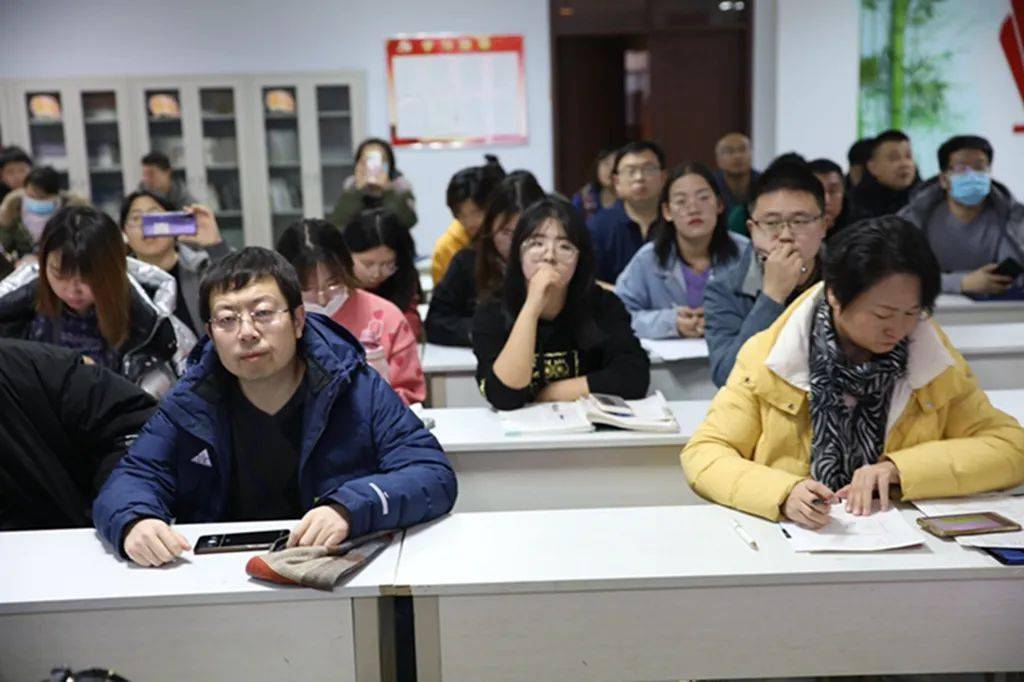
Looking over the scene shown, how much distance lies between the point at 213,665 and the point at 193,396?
56 cm

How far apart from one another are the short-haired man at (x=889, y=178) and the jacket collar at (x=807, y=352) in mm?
4170

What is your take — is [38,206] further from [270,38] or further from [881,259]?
[881,259]

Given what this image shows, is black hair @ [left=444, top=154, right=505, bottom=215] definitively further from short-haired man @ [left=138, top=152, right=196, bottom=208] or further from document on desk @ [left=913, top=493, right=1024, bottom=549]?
short-haired man @ [left=138, top=152, right=196, bottom=208]

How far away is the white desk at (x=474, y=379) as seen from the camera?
3.49 meters

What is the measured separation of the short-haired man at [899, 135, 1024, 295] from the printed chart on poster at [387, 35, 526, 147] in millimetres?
3973

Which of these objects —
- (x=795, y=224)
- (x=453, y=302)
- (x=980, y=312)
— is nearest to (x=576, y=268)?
(x=795, y=224)

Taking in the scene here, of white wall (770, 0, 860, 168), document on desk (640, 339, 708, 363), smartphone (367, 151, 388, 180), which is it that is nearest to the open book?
document on desk (640, 339, 708, 363)

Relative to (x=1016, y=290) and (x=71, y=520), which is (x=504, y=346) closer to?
(x=71, y=520)

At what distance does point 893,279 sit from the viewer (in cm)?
197

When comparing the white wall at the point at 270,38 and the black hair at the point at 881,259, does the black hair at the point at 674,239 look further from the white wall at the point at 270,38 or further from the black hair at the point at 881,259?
the white wall at the point at 270,38

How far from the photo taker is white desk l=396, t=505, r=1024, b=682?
1748mm

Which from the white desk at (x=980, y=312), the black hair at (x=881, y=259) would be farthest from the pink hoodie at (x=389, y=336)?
the white desk at (x=980, y=312)

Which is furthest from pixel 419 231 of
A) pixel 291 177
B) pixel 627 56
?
pixel 627 56

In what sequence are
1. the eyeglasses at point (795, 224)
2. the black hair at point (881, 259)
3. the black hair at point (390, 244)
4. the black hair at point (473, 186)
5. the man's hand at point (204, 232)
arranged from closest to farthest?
the black hair at point (881, 259), the eyeglasses at point (795, 224), the black hair at point (390, 244), the man's hand at point (204, 232), the black hair at point (473, 186)
